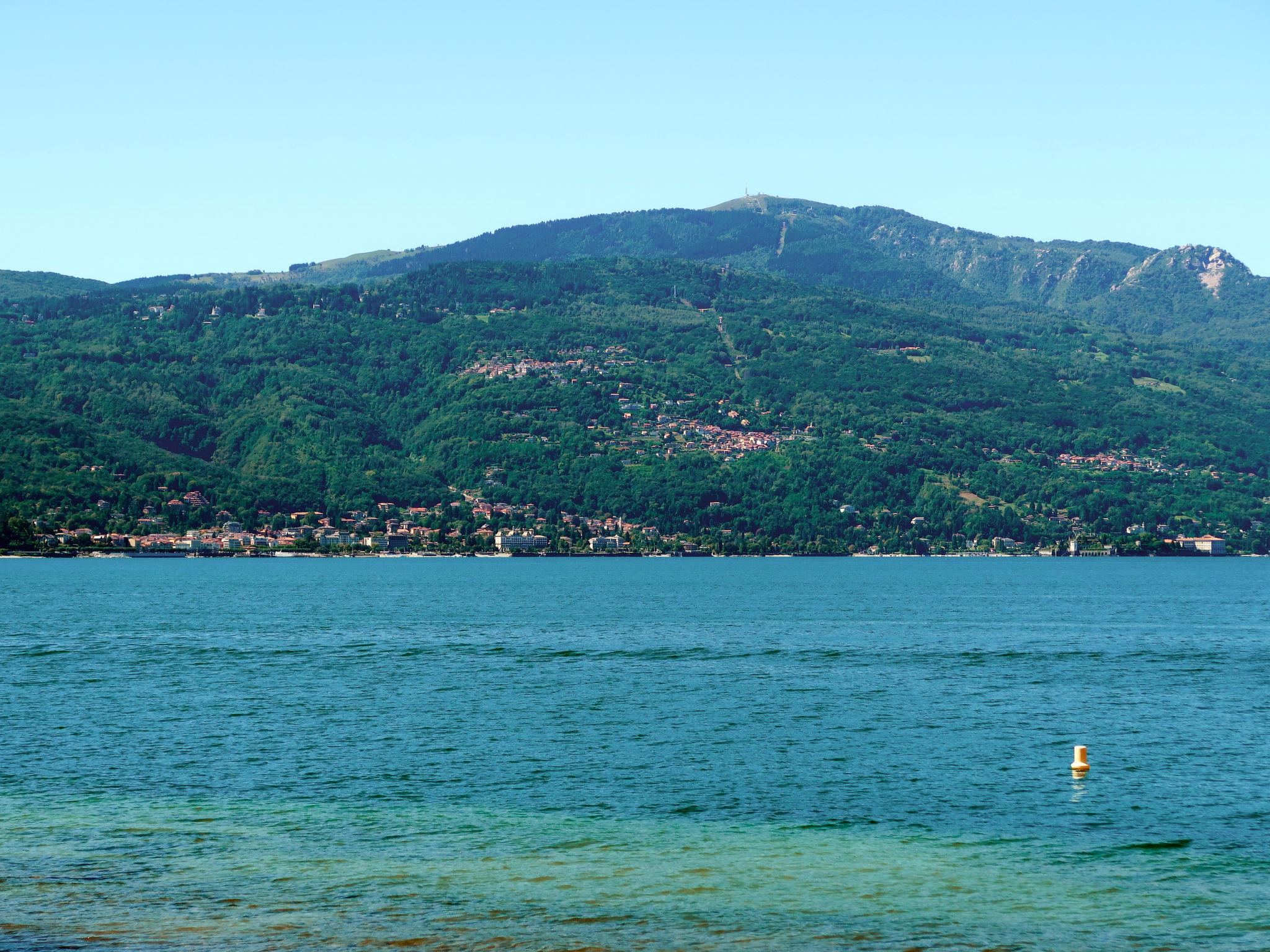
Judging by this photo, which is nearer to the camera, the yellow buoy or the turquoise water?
the turquoise water

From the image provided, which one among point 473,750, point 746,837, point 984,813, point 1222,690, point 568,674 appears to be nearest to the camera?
point 746,837

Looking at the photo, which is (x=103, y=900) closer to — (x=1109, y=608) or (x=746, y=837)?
(x=746, y=837)

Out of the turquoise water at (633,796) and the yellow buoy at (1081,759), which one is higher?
the yellow buoy at (1081,759)

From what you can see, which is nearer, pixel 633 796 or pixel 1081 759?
pixel 633 796

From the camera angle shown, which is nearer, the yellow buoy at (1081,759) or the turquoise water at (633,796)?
the turquoise water at (633,796)

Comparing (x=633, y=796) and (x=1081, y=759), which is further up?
(x=1081, y=759)

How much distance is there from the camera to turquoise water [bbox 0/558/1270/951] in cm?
2502

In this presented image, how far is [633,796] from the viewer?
36.2 meters

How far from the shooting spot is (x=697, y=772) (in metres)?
39.6

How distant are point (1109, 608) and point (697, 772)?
91.7 metres

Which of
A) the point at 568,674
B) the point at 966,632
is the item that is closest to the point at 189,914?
the point at 568,674

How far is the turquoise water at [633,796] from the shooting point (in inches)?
985

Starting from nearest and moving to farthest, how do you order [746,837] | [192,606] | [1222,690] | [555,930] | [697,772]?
[555,930] < [746,837] < [697,772] < [1222,690] < [192,606]

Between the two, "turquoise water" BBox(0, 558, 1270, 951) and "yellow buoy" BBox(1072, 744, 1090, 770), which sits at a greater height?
"yellow buoy" BBox(1072, 744, 1090, 770)
